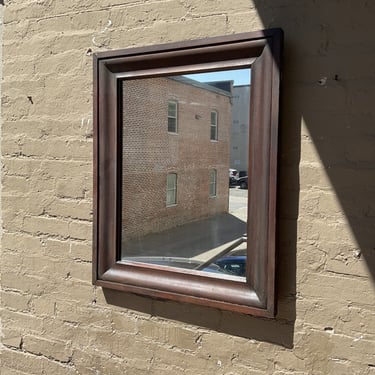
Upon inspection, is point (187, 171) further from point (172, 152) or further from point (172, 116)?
point (172, 116)

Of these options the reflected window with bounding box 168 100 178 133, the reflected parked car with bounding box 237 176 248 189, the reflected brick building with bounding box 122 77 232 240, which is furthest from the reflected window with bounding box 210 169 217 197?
the reflected window with bounding box 168 100 178 133

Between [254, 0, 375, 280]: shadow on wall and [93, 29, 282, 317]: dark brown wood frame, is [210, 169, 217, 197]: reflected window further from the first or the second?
[254, 0, 375, 280]: shadow on wall

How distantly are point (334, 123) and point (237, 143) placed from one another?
369 mm

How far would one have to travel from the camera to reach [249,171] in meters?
1.65

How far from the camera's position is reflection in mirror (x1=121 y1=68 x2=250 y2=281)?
5.57 ft

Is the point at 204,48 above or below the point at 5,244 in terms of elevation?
above

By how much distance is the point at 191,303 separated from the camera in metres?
1.77

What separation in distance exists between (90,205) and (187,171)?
48cm

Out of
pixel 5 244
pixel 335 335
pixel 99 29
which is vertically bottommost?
pixel 335 335

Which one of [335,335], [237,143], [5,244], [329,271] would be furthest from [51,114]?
[335,335]

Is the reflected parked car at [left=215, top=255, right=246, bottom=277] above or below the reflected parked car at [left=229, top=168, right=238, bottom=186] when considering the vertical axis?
below

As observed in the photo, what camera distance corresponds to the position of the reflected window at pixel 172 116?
183 cm

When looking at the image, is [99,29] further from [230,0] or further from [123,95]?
[230,0]

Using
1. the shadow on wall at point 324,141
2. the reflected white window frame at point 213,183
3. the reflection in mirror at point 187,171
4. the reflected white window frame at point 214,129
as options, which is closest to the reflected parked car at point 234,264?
the reflection in mirror at point 187,171
